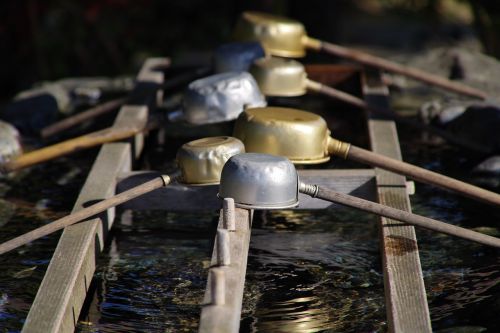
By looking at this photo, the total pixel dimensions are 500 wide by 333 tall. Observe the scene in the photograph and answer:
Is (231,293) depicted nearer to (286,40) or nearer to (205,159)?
(205,159)

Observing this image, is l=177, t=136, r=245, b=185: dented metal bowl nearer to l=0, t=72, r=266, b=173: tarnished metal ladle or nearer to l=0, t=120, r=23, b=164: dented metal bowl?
l=0, t=72, r=266, b=173: tarnished metal ladle

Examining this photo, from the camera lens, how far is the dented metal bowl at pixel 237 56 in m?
5.25

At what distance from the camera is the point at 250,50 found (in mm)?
5289

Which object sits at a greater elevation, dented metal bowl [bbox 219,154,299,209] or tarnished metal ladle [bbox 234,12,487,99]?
tarnished metal ladle [bbox 234,12,487,99]

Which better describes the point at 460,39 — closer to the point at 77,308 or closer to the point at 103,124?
the point at 103,124

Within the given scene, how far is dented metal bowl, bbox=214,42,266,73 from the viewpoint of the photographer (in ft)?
17.2

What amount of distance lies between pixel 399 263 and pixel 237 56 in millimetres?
2449

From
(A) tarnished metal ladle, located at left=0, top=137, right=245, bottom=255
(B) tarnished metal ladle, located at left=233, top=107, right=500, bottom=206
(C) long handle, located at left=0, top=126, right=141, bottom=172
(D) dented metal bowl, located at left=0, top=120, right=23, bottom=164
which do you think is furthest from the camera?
(D) dented metal bowl, located at left=0, top=120, right=23, bottom=164

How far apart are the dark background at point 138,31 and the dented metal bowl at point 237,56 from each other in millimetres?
3310

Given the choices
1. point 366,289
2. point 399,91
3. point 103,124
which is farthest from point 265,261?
point 399,91

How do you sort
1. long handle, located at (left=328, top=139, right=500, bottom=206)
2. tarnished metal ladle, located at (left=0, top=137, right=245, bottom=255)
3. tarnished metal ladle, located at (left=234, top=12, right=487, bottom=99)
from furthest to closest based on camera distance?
tarnished metal ladle, located at (left=234, top=12, right=487, bottom=99) → long handle, located at (left=328, top=139, right=500, bottom=206) → tarnished metal ladle, located at (left=0, top=137, right=245, bottom=255)

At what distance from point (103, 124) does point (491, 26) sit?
14.7 ft

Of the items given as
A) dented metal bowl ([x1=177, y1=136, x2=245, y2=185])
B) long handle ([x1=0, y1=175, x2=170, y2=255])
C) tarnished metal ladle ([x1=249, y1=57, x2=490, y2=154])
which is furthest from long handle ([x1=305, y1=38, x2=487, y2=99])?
long handle ([x1=0, y1=175, x2=170, y2=255])

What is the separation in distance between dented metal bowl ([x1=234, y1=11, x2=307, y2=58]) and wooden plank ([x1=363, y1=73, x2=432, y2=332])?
144cm
